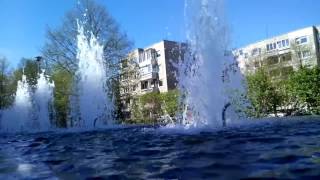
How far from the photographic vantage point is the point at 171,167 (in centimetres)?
472

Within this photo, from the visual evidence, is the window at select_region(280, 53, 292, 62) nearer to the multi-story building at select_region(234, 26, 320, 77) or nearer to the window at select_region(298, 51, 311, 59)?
the multi-story building at select_region(234, 26, 320, 77)

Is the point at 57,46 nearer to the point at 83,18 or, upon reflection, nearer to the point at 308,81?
the point at 83,18

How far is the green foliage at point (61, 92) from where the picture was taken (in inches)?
1471

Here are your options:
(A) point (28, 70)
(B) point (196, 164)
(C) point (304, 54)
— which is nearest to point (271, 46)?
(C) point (304, 54)

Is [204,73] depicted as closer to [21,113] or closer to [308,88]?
[308,88]

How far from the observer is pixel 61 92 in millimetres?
39719

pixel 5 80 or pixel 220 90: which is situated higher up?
pixel 5 80

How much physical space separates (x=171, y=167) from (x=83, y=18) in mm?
31731

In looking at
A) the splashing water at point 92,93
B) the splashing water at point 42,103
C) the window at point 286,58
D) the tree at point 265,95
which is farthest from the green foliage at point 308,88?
the window at point 286,58

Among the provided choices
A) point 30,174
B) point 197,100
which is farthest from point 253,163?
point 197,100

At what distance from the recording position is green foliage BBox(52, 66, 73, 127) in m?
37.4

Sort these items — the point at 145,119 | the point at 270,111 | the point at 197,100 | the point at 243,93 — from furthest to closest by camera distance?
the point at 145,119 < the point at 270,111 < the point at 243,93 < the point at 197,100

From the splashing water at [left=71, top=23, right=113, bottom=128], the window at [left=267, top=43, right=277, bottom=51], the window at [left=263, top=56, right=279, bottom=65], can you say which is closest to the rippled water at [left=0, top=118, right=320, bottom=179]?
the splashing water at [left=71, top=23, right=113, bottom=128]

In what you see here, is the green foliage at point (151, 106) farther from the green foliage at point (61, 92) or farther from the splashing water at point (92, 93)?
the splashing water at point (92, 93)
